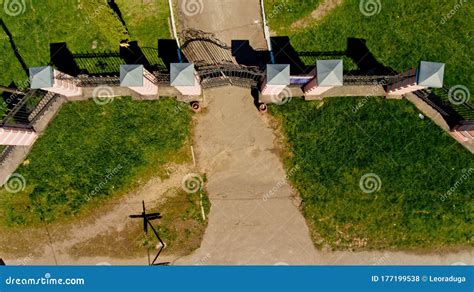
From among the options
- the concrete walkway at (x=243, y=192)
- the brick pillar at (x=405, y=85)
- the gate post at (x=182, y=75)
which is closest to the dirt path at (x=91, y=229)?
the concrete walkway at (x=243, y=192)

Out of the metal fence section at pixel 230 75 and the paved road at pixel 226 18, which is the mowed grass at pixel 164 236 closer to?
the metal fence section at pixel 230 75

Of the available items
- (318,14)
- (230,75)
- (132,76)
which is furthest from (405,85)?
(132,76)

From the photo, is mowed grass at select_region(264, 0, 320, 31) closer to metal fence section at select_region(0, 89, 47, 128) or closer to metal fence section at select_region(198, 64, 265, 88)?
metal fence section at select_region(198, 64, 265, 88)

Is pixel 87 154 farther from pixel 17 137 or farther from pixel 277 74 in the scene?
pixel 277 74

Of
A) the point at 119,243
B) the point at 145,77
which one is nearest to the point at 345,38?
the point at 145,77

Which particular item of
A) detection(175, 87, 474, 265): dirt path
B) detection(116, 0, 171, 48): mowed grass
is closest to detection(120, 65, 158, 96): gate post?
detection(116, 0, 171, 48): mowed grass
